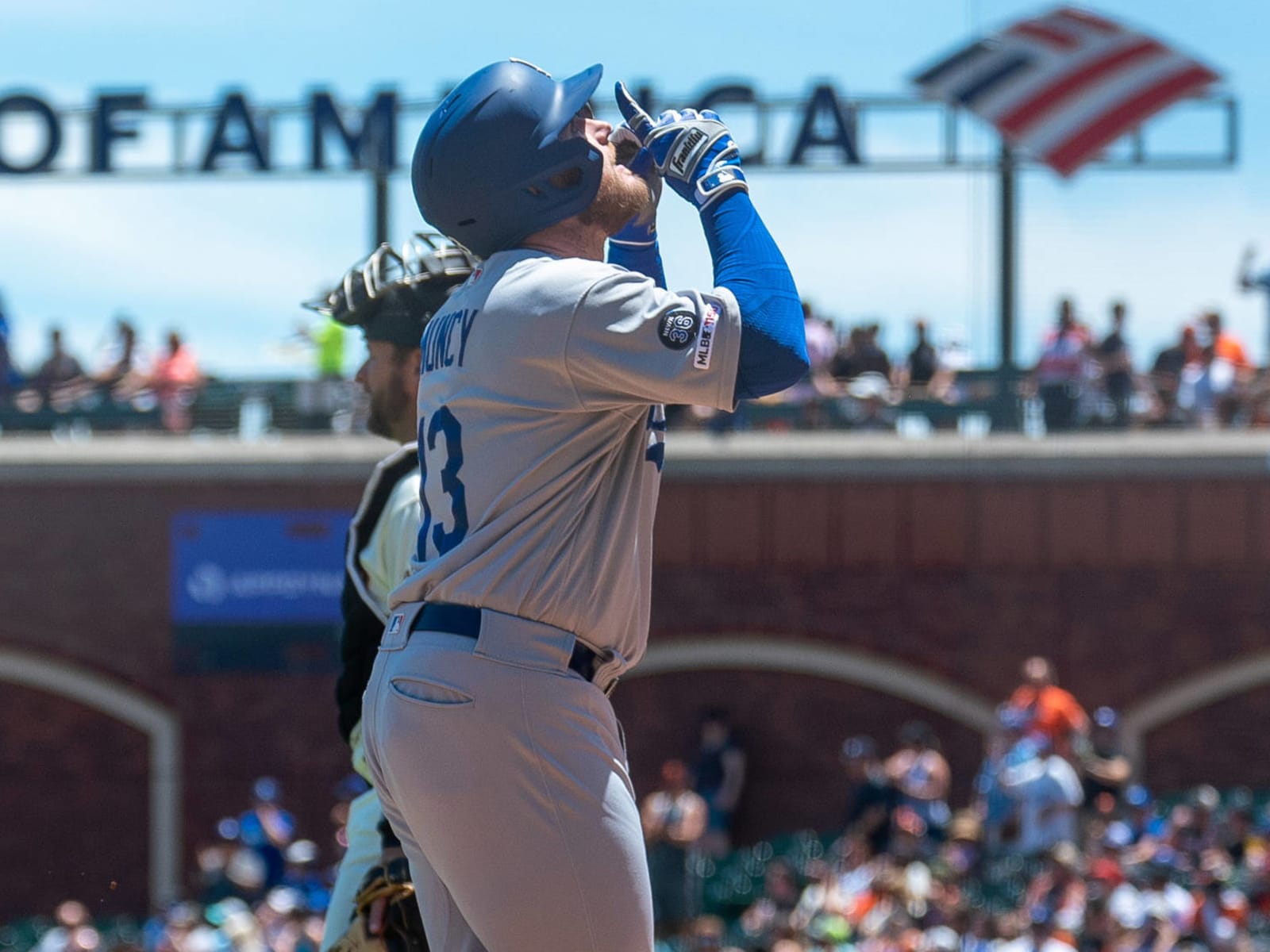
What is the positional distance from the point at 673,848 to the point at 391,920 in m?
9.71

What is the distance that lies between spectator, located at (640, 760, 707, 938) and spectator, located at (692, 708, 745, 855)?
4.39ft

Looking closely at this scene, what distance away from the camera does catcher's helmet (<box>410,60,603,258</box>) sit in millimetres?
2494

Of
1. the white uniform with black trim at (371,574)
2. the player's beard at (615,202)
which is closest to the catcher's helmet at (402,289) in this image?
the white uniform with black trim at (371,574)

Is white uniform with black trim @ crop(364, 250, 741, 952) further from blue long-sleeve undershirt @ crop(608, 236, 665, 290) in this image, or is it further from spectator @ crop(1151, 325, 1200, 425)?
spectator @ crop(1151, 325, 1200, 425)

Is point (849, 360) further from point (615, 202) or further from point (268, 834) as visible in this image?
point (615, 202)

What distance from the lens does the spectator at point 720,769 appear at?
15.0 metres

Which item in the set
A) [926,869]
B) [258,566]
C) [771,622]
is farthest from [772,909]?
[258,566]

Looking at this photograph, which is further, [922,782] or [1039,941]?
[922,782]

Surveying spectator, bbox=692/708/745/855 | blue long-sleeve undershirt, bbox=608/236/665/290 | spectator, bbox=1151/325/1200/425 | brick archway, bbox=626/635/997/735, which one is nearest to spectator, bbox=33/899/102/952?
spectator, bbox=692/708/745/855

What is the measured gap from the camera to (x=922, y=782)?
12930 millimetres

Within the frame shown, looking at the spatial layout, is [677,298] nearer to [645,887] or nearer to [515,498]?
[515,498]

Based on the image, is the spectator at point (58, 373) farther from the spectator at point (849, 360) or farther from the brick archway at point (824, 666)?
the spectator at point (849, 360)

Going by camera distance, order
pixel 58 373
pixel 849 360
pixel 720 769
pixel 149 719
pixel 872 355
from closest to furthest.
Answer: pixel 720 769 < pixel 872 355 < pixel 849 360 < pixel 149 719 < pixel 58 373

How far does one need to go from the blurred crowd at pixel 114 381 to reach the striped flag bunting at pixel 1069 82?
7.37 meters
